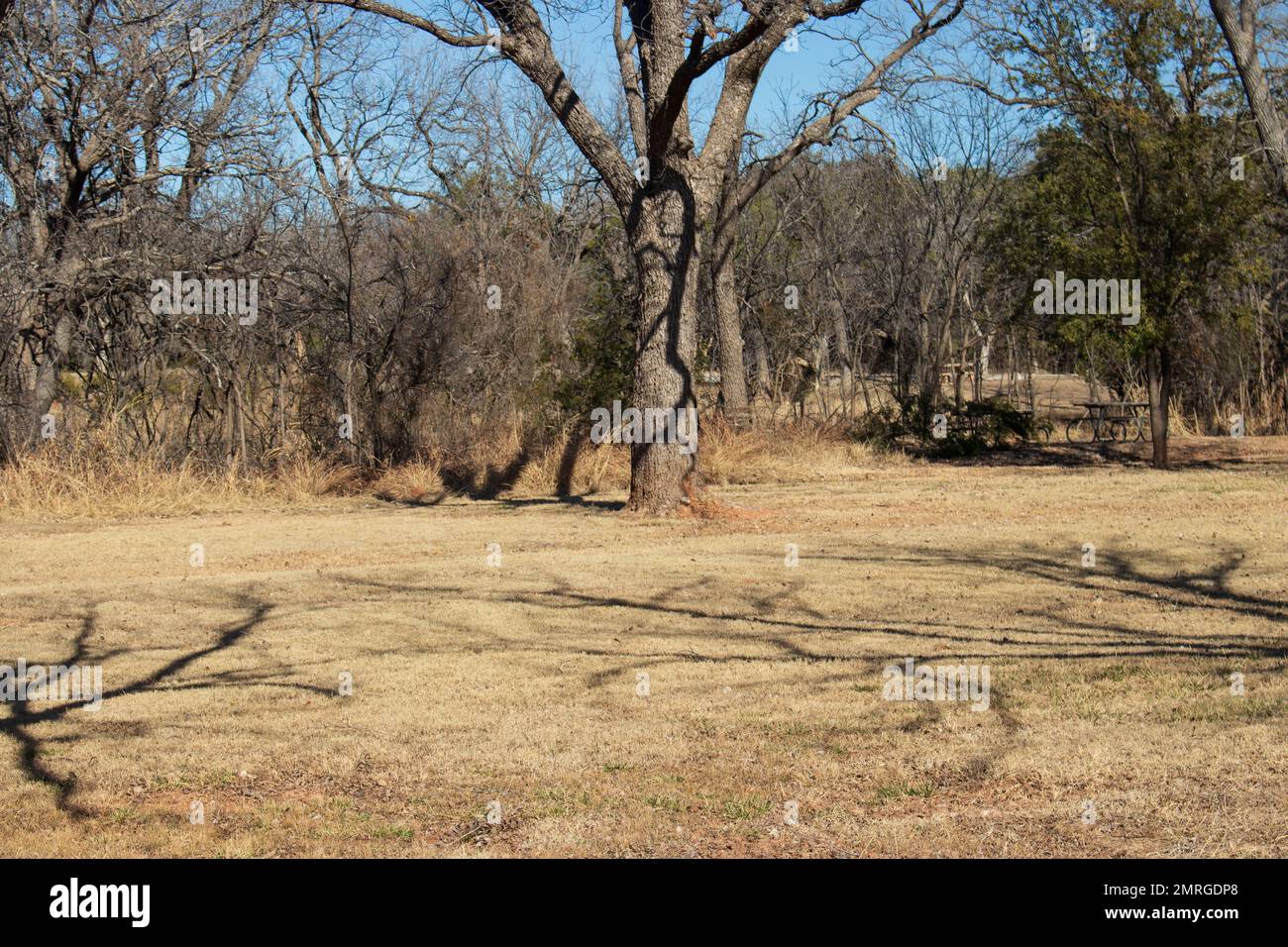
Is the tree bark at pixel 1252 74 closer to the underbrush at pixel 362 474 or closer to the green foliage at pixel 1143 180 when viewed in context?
the green foliage at pixel 1143 180

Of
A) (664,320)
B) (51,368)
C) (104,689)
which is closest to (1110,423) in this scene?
(664,320)

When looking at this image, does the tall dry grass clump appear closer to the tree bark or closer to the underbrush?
the underbrush

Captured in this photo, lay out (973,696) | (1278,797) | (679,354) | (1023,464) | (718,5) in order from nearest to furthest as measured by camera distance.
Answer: (1278,797) → (973,696) → (718,5) → (679,354) → (1023,464)

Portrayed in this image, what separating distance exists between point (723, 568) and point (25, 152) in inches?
427

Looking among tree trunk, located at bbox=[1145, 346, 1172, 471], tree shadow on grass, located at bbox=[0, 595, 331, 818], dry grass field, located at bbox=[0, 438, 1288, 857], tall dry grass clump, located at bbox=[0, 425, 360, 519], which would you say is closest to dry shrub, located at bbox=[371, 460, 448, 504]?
tall dry grass clump, located at bbox=[0, 425, 360, 519]

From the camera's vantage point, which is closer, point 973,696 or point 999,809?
point 999,809

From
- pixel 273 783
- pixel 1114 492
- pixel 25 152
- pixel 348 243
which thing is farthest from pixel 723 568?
pixel 25 152

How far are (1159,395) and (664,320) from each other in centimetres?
930

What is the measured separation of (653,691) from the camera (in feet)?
23.3

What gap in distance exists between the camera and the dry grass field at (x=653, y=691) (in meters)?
4.93

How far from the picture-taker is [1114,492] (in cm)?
1666

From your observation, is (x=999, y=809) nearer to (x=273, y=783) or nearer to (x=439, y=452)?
(x=273, y=783)

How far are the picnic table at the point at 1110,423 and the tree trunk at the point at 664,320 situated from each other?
39.3ft

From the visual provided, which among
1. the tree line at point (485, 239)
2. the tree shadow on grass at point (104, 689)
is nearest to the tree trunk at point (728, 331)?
the tree line at point (485, 239)
